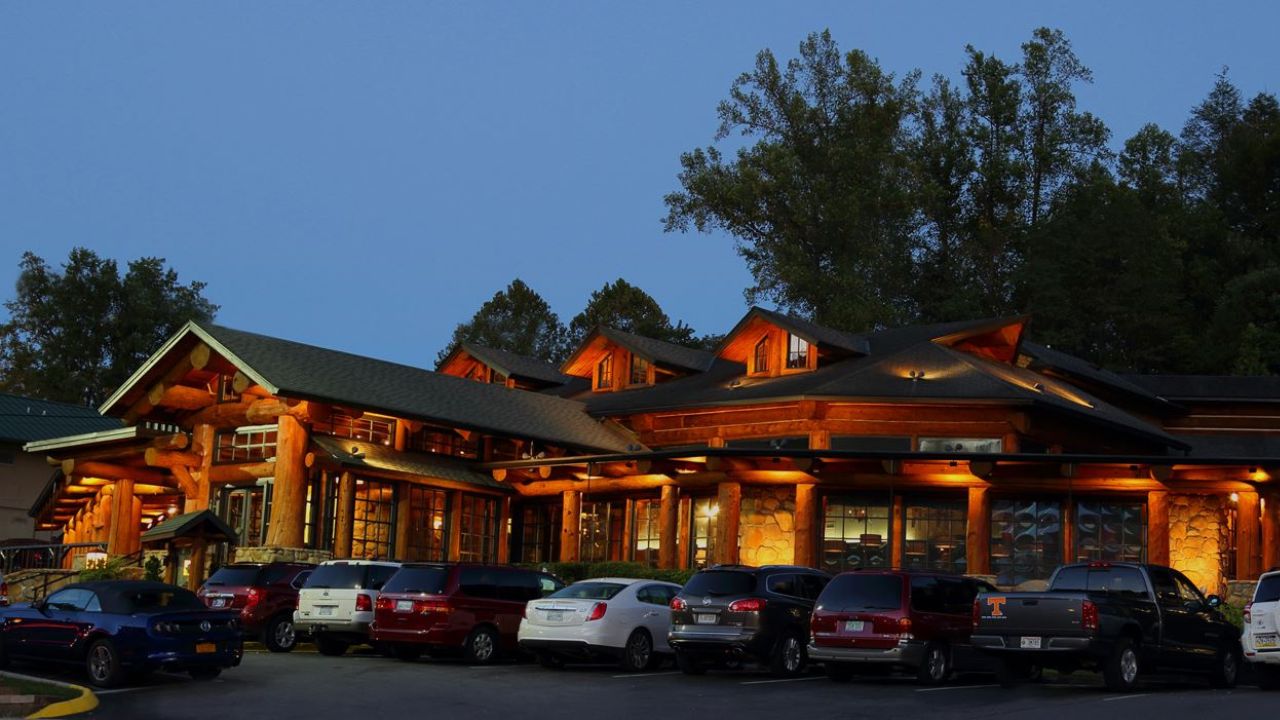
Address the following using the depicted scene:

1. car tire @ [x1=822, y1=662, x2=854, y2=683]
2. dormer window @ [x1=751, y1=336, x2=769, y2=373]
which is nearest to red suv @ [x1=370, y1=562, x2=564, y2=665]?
car tire @ [x1=822, y1=662, x2=854, y2=683]

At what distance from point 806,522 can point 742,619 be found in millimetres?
12240

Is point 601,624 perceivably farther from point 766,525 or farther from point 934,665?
point 766,525

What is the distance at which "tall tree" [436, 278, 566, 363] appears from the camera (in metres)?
89.4

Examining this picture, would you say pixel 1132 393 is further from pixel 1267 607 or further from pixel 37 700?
pixel 37 700

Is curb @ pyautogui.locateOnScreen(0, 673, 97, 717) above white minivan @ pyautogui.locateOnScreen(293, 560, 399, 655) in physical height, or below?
below

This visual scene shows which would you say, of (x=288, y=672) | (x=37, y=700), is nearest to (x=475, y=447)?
(x=288, y=672)

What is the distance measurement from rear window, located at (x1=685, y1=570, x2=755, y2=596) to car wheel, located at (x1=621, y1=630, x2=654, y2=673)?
4.08 ft

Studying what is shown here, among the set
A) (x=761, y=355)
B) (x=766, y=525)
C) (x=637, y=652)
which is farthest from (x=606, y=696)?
(x=761, y=355)

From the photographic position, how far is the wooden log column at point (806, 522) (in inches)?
1297

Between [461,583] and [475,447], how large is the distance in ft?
50.3

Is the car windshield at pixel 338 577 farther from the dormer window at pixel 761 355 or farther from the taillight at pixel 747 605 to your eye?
the dormer window at pixel 761 355

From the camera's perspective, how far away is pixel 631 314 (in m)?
82.5

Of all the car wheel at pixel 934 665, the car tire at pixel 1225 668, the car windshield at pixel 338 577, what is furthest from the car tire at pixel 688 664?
the car tire at pixel 1225 668

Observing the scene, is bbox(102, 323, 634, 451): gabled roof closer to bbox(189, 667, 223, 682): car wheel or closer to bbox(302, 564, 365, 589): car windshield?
bbox(302, 564, 365, 589): car windshield
